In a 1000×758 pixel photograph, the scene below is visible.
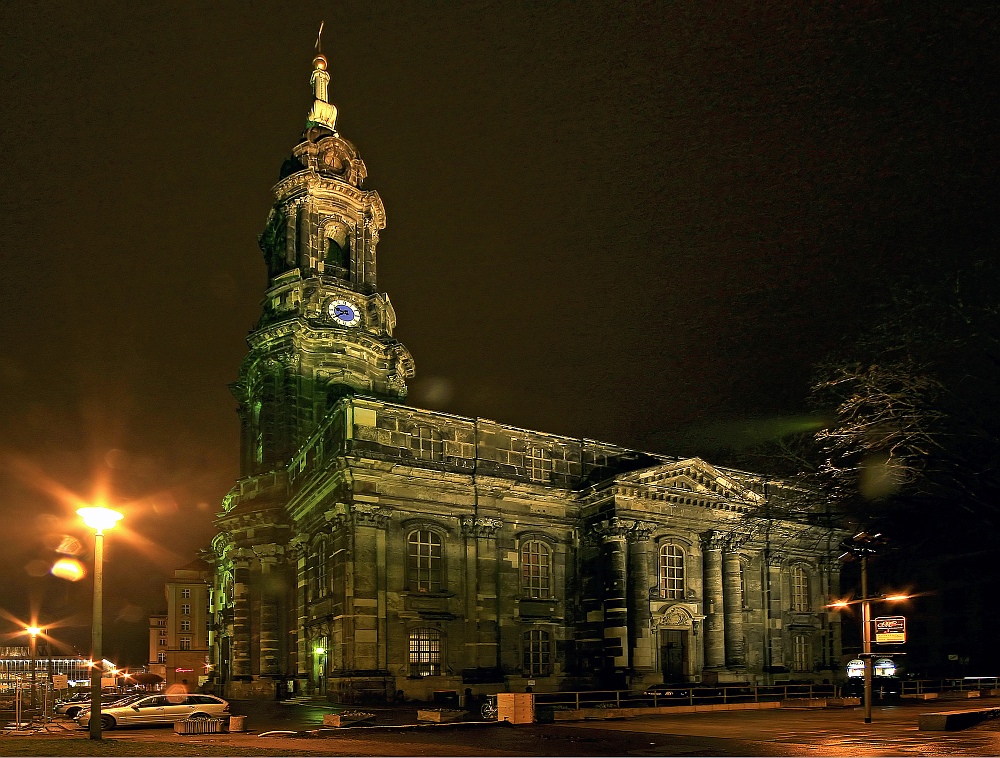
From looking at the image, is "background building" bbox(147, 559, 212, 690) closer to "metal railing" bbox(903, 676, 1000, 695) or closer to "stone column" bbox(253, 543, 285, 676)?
"stone column" bbox(253, 543, 285, 676)

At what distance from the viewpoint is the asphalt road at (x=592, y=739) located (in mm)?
19859

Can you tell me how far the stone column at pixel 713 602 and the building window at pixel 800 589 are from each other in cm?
753

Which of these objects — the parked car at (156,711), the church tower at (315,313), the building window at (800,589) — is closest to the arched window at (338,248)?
the church tower at (315,313)

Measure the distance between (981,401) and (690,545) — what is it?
3560 centimetres

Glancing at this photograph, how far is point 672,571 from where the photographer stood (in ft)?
179

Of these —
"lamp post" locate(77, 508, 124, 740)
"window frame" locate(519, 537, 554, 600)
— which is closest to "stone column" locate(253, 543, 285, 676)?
"window frame" locate(519, 537, 554, 600)

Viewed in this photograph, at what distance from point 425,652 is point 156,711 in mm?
17621

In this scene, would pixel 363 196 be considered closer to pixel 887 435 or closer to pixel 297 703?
pixel 297 703

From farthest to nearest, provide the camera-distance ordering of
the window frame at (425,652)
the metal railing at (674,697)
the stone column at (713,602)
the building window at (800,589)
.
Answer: the building window at (800,589) → the stone column at (713,602) → the window frame at (425,652) → the metal railing at (674,697)

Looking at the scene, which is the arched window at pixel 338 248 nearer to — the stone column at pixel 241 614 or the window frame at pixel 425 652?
the stone column at pixel 241 614

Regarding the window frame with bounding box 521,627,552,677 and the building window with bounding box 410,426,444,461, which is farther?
the window frame with bounding box 521,627,552,677

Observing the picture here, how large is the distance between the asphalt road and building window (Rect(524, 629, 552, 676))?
17876 mm

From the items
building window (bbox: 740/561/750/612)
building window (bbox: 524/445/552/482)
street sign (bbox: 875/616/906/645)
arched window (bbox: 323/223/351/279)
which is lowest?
building window (bbox: 740/561/750/612)

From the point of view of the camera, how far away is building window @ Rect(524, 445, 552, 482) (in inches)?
2110
